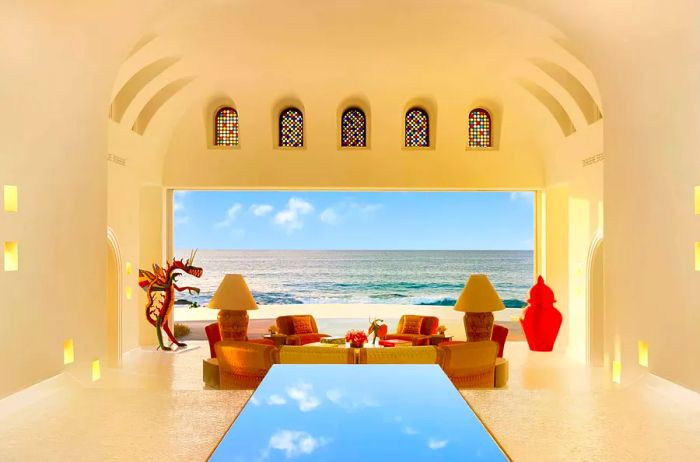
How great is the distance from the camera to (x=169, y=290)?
1127 centimetres

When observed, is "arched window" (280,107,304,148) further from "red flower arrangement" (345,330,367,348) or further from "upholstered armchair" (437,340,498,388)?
"upholstered armchair" (437,340,498,388)

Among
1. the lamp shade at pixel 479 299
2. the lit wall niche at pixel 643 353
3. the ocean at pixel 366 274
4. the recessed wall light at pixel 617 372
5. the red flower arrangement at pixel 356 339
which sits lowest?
the ocean at pixel 366 274

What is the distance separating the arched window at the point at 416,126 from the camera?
12.1 m

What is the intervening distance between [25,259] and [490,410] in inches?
138

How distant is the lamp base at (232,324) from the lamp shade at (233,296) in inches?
Result: 8.4

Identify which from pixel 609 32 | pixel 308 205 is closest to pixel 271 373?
pixel 609 32

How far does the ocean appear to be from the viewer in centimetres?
3447

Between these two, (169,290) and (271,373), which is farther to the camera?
(169,290)

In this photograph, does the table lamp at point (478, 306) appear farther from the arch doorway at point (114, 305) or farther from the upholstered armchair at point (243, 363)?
the arch doorway at point (114, 305)

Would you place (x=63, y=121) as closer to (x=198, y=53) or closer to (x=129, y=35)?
(x=129, y=35)

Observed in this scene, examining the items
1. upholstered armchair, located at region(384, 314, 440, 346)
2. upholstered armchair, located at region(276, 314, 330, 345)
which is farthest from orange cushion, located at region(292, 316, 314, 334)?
upholstered armchair, located at region(384, 314, 440, 346)

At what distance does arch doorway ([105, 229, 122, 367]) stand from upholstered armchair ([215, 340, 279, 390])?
156 inches

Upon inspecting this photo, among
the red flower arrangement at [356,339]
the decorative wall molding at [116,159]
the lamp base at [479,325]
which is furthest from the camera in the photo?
the decorative wall molding at [116,159]

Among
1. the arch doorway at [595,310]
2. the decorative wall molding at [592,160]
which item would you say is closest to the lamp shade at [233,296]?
the arch doorway at [595,310]
